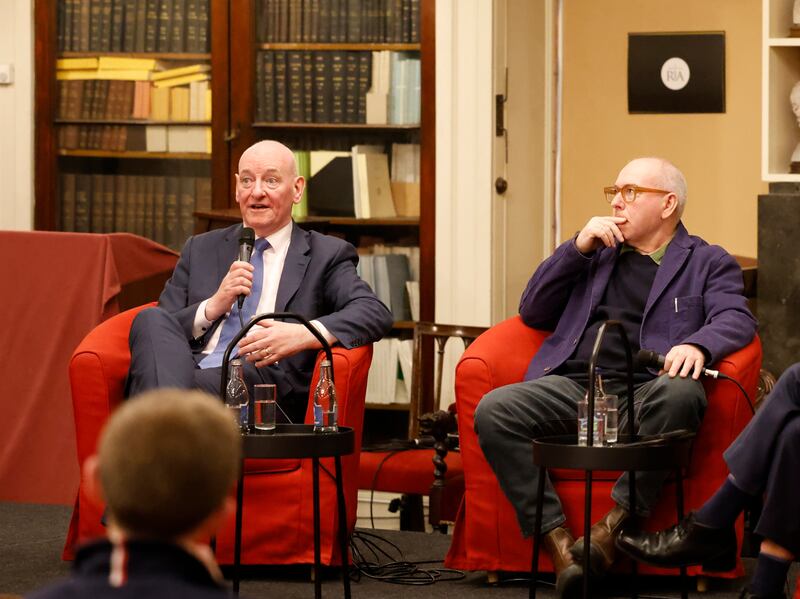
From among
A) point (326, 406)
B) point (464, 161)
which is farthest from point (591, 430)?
point (464, 161)

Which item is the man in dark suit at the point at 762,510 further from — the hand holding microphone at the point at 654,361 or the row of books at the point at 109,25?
the row of books at the point at 109,25

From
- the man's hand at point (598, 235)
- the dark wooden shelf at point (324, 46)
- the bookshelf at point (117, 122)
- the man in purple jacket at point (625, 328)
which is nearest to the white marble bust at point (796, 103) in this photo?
the man in purple jacket at point (625, 328)

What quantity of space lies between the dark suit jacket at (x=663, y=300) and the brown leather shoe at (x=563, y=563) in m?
0.48

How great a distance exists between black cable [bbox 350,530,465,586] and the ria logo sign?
2613 mm

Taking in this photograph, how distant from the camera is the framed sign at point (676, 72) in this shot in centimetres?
556

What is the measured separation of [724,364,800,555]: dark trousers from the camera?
277cm

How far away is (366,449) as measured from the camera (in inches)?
184

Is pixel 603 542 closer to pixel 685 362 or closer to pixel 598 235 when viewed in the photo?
pixel 685 362

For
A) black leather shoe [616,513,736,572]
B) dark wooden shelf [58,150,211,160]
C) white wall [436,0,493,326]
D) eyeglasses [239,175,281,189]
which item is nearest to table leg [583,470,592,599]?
black leather shoe [616,513,736,572]

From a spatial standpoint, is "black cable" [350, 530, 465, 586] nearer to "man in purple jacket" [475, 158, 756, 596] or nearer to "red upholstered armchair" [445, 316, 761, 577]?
"red upholstered armchair" [445, 316, 761, 577]

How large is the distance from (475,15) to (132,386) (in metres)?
2.49

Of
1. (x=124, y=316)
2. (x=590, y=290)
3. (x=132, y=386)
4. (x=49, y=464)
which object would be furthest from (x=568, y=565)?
(x=49, y=464)


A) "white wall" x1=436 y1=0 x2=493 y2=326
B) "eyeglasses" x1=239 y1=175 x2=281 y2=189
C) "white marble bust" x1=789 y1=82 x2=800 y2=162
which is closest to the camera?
"eyeglasses" x1=239 y1=175 x2=281 y2=189

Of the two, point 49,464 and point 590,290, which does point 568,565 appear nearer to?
point 590,290
